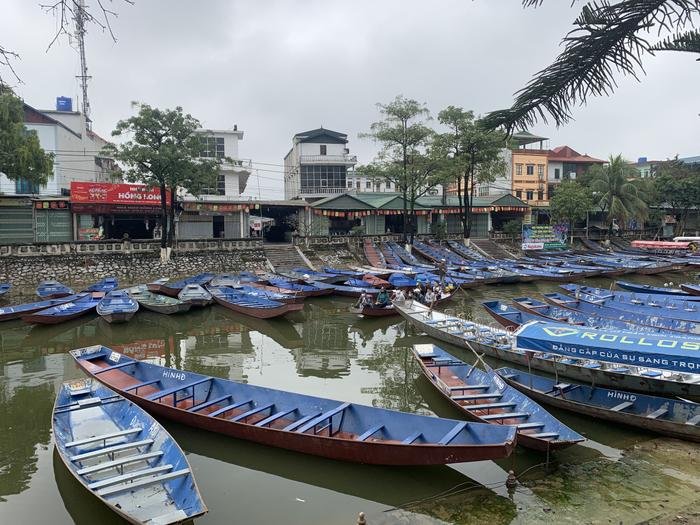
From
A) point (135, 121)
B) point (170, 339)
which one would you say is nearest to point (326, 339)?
point (170, 339)

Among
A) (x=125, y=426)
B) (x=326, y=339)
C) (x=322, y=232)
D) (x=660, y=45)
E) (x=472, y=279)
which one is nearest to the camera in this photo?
(x=660, y=45)

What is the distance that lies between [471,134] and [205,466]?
31269 mm

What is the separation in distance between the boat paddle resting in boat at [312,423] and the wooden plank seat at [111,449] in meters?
1.37

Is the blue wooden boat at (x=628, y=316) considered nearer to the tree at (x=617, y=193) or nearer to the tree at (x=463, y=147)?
the tree at (x=463, y=147)

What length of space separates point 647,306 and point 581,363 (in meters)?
9.02

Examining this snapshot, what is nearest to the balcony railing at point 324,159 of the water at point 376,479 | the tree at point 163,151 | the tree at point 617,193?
the tree at point 163,151

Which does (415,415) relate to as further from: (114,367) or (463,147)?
(463,147)

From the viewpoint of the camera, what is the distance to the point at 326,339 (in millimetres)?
17391

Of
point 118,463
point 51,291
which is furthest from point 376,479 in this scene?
point 51,291

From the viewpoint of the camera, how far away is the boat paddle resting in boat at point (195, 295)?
2120 cm

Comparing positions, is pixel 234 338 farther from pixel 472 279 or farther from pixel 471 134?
pixel 471 134

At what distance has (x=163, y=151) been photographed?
2544cm

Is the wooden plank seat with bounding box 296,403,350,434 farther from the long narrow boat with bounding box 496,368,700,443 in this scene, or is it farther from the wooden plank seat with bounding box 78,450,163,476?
the long narrow boat with bounding box 496,368,700,443

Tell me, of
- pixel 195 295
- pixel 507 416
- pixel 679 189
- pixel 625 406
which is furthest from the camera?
pixel 679 189
